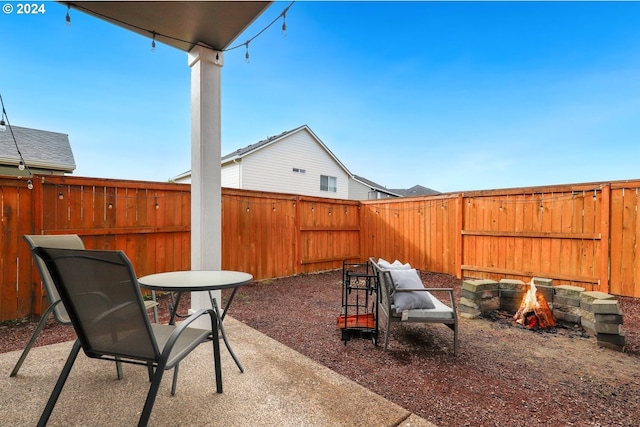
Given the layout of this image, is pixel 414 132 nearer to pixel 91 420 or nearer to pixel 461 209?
pixel 461 209

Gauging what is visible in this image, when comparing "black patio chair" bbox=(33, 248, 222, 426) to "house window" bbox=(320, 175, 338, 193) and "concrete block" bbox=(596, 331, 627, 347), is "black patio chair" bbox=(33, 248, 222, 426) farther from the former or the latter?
"house window" bbox=(320, 175, 338, 193)

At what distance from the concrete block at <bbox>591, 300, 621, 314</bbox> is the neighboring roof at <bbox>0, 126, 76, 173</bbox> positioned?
33.8 ft

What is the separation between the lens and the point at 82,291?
4.05 feet

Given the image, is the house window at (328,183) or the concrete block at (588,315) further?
the house window at (328,183)

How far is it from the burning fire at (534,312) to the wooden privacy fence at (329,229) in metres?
1.86

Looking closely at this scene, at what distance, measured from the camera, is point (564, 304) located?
341cm

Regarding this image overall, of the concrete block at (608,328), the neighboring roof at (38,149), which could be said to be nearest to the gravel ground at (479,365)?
the concrete block at (608,328)

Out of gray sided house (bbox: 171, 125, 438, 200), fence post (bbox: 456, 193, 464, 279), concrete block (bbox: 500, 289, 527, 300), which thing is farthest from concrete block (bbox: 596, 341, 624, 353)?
gray sided house (bbox: 171, 125, 438, 200)

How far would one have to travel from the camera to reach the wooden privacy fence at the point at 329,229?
3311 millimetres

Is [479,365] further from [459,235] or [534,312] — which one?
[459,235]

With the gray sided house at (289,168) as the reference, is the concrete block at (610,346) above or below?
below

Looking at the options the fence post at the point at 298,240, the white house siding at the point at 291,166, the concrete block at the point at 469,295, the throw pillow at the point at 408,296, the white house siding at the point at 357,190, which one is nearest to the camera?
the throw pillow at the point at 408,296

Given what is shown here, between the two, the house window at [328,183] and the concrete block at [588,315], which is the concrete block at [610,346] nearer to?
the concrete block at [588,315]

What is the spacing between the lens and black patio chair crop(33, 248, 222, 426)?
1156 millimetres
